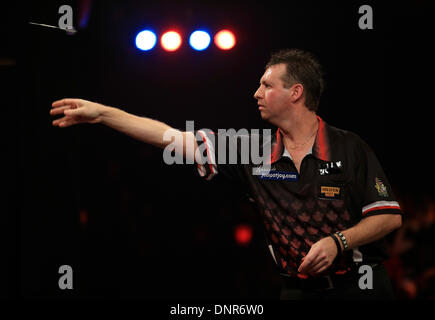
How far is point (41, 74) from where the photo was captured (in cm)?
280

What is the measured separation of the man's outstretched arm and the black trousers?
1.06 m

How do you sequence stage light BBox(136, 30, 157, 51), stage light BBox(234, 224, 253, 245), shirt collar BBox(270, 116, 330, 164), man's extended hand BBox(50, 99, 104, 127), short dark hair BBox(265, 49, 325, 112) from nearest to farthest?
man's extended hand BBox(50, 99, 104, 127), shirt collar BBox(270, 116, 330, 164), short dark hair BBox(265, 49, 325, 112), stage light BBox(136, 30, 157, 51), stage light BBox(234, 224, 253, 245)

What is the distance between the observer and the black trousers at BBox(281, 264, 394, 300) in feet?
7.95

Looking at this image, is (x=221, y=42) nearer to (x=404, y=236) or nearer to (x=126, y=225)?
(x=126, y=225)

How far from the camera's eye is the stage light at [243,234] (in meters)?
4.73

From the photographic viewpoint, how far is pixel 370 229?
2.35m

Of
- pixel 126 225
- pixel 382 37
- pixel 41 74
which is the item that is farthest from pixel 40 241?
pixel 382 37

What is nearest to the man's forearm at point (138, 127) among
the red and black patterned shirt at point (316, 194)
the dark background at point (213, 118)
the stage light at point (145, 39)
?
the red and black patterned shirt at point (316, 194)

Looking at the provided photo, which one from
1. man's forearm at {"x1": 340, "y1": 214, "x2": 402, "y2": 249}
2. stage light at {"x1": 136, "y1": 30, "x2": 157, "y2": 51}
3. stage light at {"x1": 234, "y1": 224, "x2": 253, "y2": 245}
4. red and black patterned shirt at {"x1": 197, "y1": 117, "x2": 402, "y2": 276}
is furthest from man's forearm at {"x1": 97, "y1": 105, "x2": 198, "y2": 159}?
stage light at {"x1": 234, "y1": 224, "x2": 253, "y2": 245}

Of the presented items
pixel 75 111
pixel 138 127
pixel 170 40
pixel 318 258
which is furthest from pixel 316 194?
pixel 170 40

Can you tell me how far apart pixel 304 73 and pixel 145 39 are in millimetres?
1842

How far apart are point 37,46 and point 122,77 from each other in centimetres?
166

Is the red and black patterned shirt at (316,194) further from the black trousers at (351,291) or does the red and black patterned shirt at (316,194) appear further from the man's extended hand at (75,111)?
the man's extended hand at (75,111)

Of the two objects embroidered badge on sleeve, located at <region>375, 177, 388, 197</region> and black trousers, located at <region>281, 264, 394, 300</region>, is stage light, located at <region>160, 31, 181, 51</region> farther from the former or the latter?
black trousers, located at <region>281, 264, 394, 300</region>
